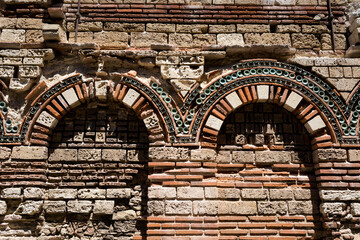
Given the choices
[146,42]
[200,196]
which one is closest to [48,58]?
[146,42]

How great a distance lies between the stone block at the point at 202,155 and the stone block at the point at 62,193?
1677 mm

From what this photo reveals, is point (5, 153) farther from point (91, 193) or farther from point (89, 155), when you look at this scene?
point (91, 193)

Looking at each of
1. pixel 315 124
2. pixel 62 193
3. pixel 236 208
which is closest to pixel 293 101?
pixel 315 124

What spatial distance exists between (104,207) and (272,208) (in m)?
2.26

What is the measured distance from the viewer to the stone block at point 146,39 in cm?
492

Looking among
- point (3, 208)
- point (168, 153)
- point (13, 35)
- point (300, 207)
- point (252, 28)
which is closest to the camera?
point (3, 208)

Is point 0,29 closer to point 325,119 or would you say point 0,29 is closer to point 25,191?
point 25,191

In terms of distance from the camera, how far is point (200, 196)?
14.2ft

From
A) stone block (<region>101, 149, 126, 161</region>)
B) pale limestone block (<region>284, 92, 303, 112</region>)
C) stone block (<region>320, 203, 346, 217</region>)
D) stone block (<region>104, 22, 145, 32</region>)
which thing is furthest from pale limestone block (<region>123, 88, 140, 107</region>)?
stone block (<region>320, 203, 346, 217</region>)

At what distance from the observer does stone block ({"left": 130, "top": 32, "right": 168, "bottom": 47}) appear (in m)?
4.92

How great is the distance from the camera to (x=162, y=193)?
434 centimetres

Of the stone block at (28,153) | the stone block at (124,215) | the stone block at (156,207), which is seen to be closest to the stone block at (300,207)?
the stone block at (156,207)

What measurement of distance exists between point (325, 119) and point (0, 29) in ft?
16.0

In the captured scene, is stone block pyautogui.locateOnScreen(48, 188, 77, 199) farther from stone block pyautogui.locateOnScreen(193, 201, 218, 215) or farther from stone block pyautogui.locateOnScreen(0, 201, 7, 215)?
stone block pyautogui.locateOnScreen(193, 201, 218, 215)
